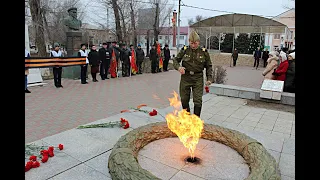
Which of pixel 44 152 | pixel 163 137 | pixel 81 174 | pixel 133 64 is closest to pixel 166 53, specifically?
pixel 133 64

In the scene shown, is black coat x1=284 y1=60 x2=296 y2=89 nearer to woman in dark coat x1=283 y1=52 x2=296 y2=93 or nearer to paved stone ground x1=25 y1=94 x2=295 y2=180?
woman in dark coat x1=283 y1=52 x2=296 y2=93

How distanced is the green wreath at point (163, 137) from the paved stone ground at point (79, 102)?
7.73 ft

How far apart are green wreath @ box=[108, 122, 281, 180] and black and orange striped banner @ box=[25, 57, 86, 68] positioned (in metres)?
6.91

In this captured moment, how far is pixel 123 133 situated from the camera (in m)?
4.64

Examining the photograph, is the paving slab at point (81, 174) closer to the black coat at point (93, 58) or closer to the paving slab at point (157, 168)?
the paving slab at point (157, 168)


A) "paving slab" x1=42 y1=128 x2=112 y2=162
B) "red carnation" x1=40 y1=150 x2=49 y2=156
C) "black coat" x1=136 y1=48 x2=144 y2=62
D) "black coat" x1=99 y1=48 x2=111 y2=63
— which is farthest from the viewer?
"black coat" x1=136 y1=48 x2=144 y2=62

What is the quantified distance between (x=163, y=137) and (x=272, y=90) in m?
5.07

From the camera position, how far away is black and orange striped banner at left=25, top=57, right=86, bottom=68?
9.35 meters

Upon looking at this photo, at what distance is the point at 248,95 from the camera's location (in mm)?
8430

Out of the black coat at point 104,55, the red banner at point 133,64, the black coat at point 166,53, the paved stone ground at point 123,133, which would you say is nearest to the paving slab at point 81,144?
the paved stone ground at point 123,133

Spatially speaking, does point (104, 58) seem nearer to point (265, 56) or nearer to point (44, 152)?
point (44, 152)

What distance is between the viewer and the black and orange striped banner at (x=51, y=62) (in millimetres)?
9352

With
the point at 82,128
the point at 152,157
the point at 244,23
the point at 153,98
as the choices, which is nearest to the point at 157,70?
the point at 153,98

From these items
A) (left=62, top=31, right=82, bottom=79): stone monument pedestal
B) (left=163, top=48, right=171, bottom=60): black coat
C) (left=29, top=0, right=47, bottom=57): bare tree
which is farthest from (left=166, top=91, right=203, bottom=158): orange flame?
(left=29, top=0, right=47, bottom=57): bare tree
